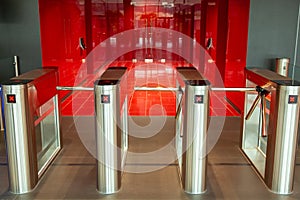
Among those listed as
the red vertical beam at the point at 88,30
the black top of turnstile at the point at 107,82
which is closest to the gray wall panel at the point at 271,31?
the black top of turnstile at the point at 107,82

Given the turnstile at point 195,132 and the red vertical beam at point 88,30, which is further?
the red vertical beam at point 88,30

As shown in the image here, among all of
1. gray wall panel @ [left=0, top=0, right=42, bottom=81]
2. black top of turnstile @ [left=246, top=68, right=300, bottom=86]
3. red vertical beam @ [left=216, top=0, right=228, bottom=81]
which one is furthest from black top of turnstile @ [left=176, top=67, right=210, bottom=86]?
red vertical beam @ [left=216, top=0, right=228, bottom=81]

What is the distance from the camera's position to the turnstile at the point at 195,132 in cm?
210

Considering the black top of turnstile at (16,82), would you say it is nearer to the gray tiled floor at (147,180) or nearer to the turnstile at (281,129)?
the gray tiled floor at (147,180)

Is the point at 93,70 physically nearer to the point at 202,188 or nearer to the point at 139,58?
the point at 139,58

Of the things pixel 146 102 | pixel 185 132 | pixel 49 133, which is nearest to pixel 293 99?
pixel 185 132

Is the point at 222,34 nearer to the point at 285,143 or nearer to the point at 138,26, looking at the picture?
the point at 285,143

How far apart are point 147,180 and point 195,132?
0.53 meters

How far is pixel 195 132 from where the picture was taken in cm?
219

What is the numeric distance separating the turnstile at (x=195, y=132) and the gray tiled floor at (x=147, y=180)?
0.09m

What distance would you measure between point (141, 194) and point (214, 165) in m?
0.76

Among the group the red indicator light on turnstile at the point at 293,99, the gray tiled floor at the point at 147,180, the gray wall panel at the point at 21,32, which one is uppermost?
the gray wall panel at the point at 21,32

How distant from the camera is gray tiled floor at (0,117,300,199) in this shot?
7.27 ft

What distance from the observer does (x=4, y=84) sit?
2070 mm
